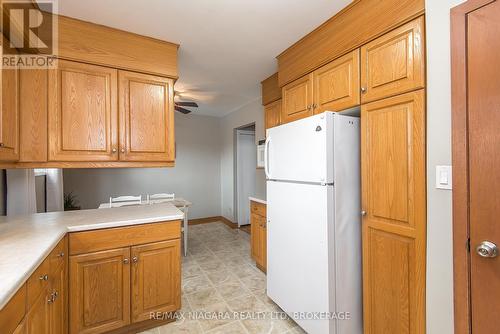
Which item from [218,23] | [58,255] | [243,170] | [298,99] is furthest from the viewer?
[243,170]

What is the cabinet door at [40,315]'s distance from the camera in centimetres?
99

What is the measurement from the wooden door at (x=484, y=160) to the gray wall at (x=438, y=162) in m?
0.09

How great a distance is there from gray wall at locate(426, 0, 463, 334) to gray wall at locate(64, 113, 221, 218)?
4386 mm

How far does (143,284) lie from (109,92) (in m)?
1.58

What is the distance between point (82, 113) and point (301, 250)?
2.03m

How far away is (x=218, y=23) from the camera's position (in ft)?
5.90

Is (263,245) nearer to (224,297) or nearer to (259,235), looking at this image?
(259,235)

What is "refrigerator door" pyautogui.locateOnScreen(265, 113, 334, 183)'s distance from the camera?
5.03 feet

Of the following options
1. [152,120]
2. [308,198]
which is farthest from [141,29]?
[308,198]

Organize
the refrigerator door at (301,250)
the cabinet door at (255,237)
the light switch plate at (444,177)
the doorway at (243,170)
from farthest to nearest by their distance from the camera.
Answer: the doorway at (243,170), the cabinet door at (255,237), the refrigerator door at (301,250), the light switch plate at (444,177)

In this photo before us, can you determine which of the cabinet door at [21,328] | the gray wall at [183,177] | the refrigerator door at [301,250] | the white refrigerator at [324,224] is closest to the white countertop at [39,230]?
the cabinet door at [21,328]

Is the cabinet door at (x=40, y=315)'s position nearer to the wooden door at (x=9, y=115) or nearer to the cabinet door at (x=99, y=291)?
Answer: the cabinet door at (x=99, y=291)

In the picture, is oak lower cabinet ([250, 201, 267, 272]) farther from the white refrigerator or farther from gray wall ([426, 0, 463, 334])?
gray wall ([426, 0, 463, 334])

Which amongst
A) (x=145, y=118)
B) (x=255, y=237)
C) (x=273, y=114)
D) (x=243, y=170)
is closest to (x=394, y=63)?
(x=273, y=114)
